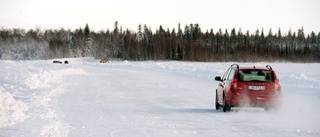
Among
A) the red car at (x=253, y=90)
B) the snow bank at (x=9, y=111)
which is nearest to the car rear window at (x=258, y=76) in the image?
the red car at (x=253, y=90)

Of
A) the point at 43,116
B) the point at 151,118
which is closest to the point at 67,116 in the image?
the point at 43,116

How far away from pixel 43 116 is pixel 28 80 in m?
14.0

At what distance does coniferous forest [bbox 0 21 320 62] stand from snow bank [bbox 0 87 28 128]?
101030 mm

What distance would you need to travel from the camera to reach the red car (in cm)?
1330

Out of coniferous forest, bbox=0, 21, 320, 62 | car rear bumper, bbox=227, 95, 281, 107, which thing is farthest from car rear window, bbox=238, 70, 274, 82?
coniferous forest, bbox=0, 21, 320, 62

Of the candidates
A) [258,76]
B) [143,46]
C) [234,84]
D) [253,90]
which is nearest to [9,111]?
[234,84]

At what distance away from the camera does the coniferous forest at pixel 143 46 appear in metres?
125

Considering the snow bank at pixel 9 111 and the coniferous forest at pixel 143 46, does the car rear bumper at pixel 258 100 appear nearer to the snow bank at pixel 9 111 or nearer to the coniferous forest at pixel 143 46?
the snow bank at pixel 9 111

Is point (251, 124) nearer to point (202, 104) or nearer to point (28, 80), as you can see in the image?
point (202, 104)

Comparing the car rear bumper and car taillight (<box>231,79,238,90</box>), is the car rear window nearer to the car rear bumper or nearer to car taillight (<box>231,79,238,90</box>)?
car taillight (<box>231,79,238,90</box>)

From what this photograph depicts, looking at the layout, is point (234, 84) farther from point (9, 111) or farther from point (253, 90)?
point (9, 111)

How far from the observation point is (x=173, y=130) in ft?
32.1

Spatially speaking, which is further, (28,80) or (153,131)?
(28,80)

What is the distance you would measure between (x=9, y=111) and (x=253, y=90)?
22.1ft
